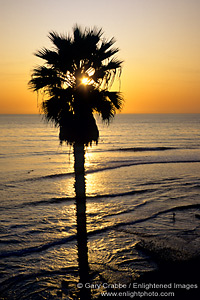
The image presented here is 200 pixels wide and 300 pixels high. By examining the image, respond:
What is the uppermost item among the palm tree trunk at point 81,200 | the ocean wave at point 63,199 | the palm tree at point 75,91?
the palm tree at point 75,91

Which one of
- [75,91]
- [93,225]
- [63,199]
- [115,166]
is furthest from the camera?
[115,166]

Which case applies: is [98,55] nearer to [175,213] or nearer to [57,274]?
[57,274]

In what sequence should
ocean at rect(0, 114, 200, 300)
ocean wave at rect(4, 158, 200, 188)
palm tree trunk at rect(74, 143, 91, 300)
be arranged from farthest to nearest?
ocean wave at rect(4, 158, 200, 188), ocean at rect(0, 114, 200, 300), palm tree trunk at rect(74, 143, 91, 300)

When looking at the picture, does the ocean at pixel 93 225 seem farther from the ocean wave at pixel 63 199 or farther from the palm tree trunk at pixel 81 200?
the palm tree trunk at pixel 81 200

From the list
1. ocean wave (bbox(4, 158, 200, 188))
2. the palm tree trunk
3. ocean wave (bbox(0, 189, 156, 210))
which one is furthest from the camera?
ocean wave (bbox(4, 158, 200, 188))

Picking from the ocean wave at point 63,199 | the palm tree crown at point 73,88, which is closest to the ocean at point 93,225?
the ocean wave at point 63,199

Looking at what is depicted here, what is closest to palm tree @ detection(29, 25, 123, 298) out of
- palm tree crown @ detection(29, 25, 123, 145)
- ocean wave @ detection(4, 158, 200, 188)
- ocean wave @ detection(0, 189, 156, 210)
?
palm tree crown @ detection(29, 25, 123, 145)

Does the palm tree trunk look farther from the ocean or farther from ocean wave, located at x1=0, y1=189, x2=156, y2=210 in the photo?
ocean wave, located at x1=0, y1=189, x2=156, y2=210

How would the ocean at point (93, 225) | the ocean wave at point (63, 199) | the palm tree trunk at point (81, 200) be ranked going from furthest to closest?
the ocean wave at point (63, 199) < the ocean at point (93, 225) < the palm tree trunk at point (81, 200)

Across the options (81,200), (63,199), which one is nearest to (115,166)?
(63,199)

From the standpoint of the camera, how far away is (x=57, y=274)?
10.3 metres

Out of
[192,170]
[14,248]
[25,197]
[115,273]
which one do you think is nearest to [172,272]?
[115,273]

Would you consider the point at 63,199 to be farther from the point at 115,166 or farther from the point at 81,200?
the point at 115,166

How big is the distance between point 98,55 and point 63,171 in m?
22.4
